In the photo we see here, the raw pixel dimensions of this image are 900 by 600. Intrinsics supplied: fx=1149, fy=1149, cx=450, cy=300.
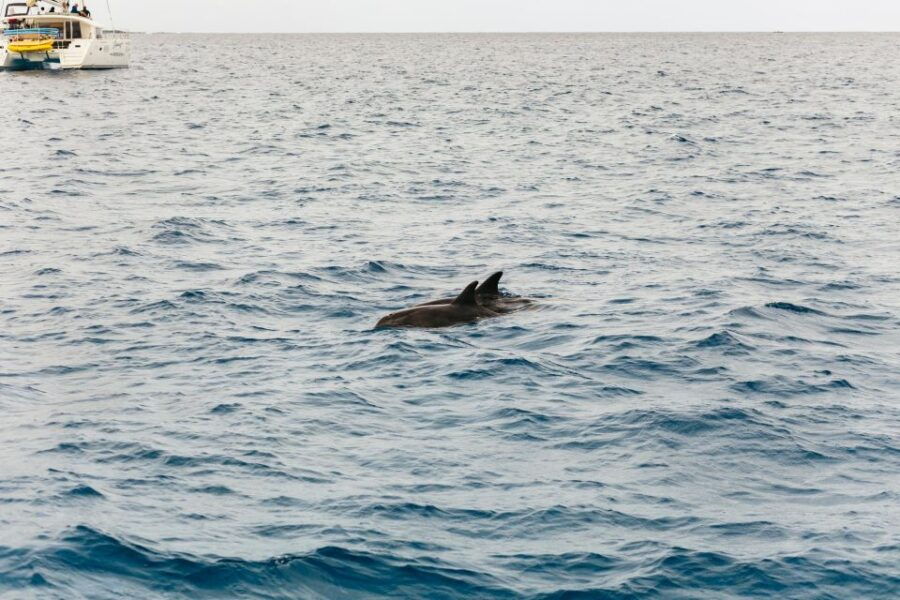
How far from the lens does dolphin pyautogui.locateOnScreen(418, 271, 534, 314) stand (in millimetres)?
20281

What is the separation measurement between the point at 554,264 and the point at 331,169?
63.3 ft

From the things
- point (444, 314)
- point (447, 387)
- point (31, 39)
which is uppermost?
point (31, 39)

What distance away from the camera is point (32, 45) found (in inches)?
3989

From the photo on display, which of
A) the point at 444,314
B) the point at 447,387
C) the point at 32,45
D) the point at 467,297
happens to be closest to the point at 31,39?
the point at 32,45

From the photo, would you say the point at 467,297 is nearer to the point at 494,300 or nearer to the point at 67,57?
the point at 494,300

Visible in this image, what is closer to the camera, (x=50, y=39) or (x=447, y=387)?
(x=447, y=387)

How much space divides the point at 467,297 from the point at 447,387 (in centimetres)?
388

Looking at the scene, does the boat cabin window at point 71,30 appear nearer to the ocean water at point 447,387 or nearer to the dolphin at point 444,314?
the ocean water at point 447,387

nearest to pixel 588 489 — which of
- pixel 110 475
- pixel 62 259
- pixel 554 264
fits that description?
pixel 110 475

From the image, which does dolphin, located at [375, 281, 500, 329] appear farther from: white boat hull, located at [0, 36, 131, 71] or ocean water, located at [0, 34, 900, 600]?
white boat hull, located at [0, 36, 131, 71]

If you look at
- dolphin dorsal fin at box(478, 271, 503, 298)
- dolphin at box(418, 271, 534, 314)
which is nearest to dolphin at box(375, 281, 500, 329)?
dolphin at box(418, 271, 534, 314)

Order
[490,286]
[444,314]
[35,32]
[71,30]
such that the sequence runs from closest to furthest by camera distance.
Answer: [444,314] → [490,286] → [35,32] → [71,30]

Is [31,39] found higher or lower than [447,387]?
higher

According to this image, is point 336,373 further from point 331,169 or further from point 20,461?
point 331,169
